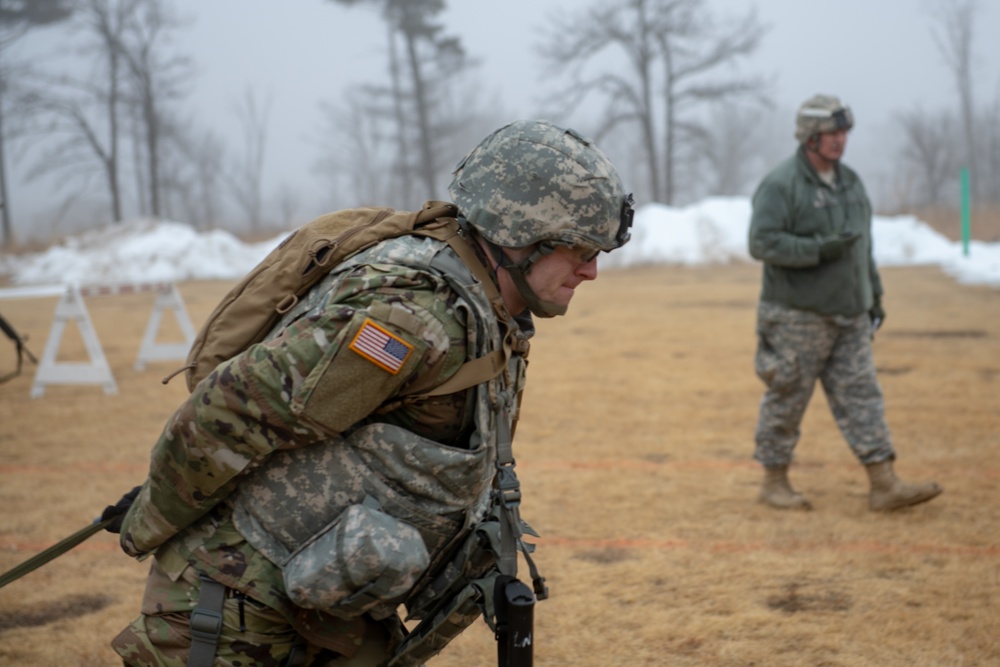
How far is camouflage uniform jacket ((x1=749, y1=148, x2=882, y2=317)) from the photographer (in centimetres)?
524

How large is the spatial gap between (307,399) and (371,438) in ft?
0.68

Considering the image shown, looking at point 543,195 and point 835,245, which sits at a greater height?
point 543,195

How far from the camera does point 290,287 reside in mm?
2197

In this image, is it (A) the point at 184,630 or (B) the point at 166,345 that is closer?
(A) the point at 184,630

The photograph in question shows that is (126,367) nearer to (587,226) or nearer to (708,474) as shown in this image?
(708,474)

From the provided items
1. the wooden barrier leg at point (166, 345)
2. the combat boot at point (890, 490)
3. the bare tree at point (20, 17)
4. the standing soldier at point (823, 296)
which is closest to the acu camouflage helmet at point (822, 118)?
the standing soldier at point (823, 296)

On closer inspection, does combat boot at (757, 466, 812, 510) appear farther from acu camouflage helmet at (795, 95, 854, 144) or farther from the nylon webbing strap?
the nylon webbing strap

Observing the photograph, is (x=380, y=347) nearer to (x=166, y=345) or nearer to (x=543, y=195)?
(x=543, y=195)

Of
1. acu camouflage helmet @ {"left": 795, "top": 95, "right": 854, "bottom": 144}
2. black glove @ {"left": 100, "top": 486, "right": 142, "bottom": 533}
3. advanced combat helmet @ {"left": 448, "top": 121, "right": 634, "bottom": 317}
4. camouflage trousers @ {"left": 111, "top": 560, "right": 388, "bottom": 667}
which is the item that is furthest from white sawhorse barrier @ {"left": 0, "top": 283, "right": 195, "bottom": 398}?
advanced combat helmet @ {"left": 448, "top": 121, "right": 634, "bottom": 317}

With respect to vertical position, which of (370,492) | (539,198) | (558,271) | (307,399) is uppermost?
(539,198)

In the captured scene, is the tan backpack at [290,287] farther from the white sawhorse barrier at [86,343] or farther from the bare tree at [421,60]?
the bare tree at [421,60]

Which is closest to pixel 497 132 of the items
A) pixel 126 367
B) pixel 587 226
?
pixel 587 226

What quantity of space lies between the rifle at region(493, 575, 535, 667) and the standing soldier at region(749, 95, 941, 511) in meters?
3.53

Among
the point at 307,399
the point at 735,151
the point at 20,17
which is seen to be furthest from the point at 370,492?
the point at 735,151
